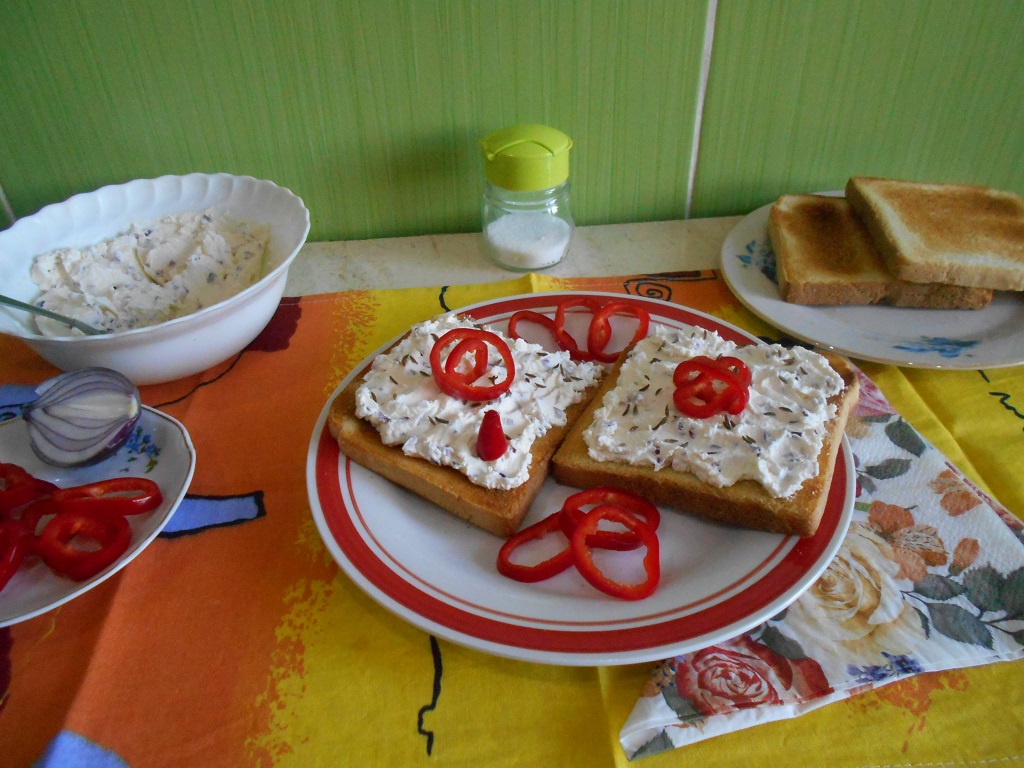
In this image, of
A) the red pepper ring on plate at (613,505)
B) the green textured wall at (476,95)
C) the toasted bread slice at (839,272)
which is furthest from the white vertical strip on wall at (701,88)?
the red pepper ring on plate at (613,505)

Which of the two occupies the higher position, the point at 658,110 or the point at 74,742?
the point at 658,110

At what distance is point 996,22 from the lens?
6.24 ft

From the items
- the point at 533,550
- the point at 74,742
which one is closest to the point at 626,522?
the point at 533,550

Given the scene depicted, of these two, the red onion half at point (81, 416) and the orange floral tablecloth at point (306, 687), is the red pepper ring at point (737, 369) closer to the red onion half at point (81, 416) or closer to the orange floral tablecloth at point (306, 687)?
the orange floral tablecloth at point (306, 687)

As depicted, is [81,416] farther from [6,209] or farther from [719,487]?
[719,487]

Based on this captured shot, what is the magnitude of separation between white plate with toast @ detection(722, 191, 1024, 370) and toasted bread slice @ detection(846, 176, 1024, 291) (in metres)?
0.08

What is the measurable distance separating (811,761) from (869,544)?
0.41 m

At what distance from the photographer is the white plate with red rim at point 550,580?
104cm

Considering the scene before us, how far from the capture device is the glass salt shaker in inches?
69.0

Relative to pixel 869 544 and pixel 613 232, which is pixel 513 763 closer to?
pixel 869 544

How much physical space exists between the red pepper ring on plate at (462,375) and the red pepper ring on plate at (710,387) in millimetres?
320

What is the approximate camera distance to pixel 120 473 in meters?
1.36

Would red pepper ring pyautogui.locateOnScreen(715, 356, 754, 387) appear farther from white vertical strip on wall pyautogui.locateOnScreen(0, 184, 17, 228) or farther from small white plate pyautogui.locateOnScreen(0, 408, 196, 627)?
white vertical strip on wall pyautogui.locateOnScreen(0, 184, 17, 228)

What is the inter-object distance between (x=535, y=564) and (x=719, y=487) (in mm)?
341
